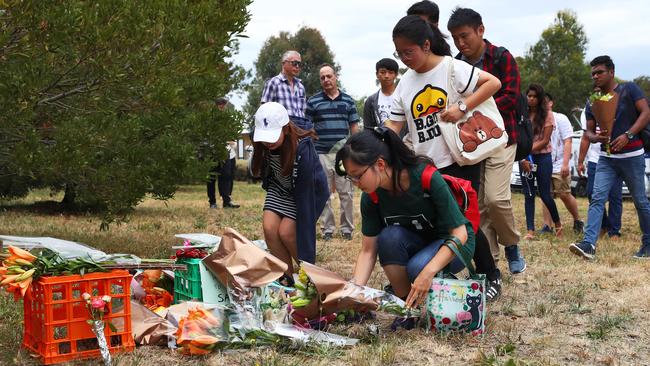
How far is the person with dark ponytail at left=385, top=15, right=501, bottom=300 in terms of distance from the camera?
388 centimetres

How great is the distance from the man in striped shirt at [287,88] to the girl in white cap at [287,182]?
2.68 metres

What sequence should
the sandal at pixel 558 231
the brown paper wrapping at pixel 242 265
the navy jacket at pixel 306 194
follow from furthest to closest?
the sandal at pixel 558 231 < the navy jacket at pixel 306 194 < the brown paper wrapping at pixel 242 265

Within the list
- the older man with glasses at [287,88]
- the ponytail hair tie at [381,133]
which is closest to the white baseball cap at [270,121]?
the ponytail hair tie at [381,133]

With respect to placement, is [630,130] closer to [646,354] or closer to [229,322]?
[646,354]

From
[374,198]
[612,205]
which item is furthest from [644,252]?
[374,198]

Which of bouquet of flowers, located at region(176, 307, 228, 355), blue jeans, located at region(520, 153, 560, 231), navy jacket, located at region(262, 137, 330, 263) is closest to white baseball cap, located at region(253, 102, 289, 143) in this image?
navy jacket, located at region(262, 137, 330, 263)

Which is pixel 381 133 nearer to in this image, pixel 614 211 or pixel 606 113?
pixel 606 113

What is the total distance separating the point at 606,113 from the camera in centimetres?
643

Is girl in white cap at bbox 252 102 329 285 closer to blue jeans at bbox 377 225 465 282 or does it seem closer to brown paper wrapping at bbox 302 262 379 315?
blue jeans at bbox 377 225 465 282

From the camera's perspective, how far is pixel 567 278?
516 cm

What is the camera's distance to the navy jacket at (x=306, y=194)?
177 inches

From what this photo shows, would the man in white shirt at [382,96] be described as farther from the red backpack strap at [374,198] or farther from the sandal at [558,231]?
the red backpack strap at [374,198]

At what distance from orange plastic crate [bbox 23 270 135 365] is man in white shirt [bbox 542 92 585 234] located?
20.8 ft

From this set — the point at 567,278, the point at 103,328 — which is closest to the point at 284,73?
the point at 567,278
